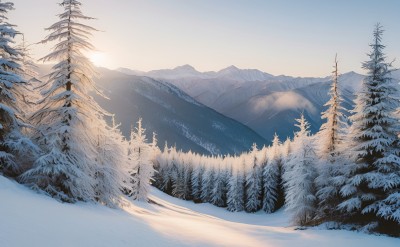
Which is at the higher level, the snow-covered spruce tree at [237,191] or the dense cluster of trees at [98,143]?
the dense cluster of trees at [98,143]

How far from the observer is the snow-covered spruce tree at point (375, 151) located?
21766mm

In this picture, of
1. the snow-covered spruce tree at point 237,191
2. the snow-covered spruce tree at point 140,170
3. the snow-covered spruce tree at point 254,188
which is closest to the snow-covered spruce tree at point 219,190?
the snow-covered spruce tree at point 237,191

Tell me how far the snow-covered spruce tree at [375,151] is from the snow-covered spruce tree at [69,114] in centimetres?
1730

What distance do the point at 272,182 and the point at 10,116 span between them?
52577 millimetres

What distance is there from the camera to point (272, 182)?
63094 millimetres

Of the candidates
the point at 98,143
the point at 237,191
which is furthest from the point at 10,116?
the point at 237,191

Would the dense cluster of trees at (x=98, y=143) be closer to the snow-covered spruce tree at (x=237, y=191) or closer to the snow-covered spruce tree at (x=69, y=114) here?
Result: the snow-covered spruce tree at (x=69, y=114)

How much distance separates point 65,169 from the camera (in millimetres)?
17578

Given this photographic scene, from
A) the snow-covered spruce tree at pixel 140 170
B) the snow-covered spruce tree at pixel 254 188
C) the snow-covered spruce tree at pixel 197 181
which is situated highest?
the snow-covered spruce tree at pixel 140 170

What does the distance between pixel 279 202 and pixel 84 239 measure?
191ft

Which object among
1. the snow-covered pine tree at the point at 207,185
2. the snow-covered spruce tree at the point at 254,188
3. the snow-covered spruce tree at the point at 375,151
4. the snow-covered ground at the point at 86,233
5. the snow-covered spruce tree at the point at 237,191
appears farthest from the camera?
the snow-covered pine tree at the point at 207,185

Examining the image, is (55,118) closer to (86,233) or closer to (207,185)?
(86,233)

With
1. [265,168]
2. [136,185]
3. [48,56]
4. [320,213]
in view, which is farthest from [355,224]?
[265,168]

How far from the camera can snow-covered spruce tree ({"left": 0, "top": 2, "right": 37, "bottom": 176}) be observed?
1705 cm
